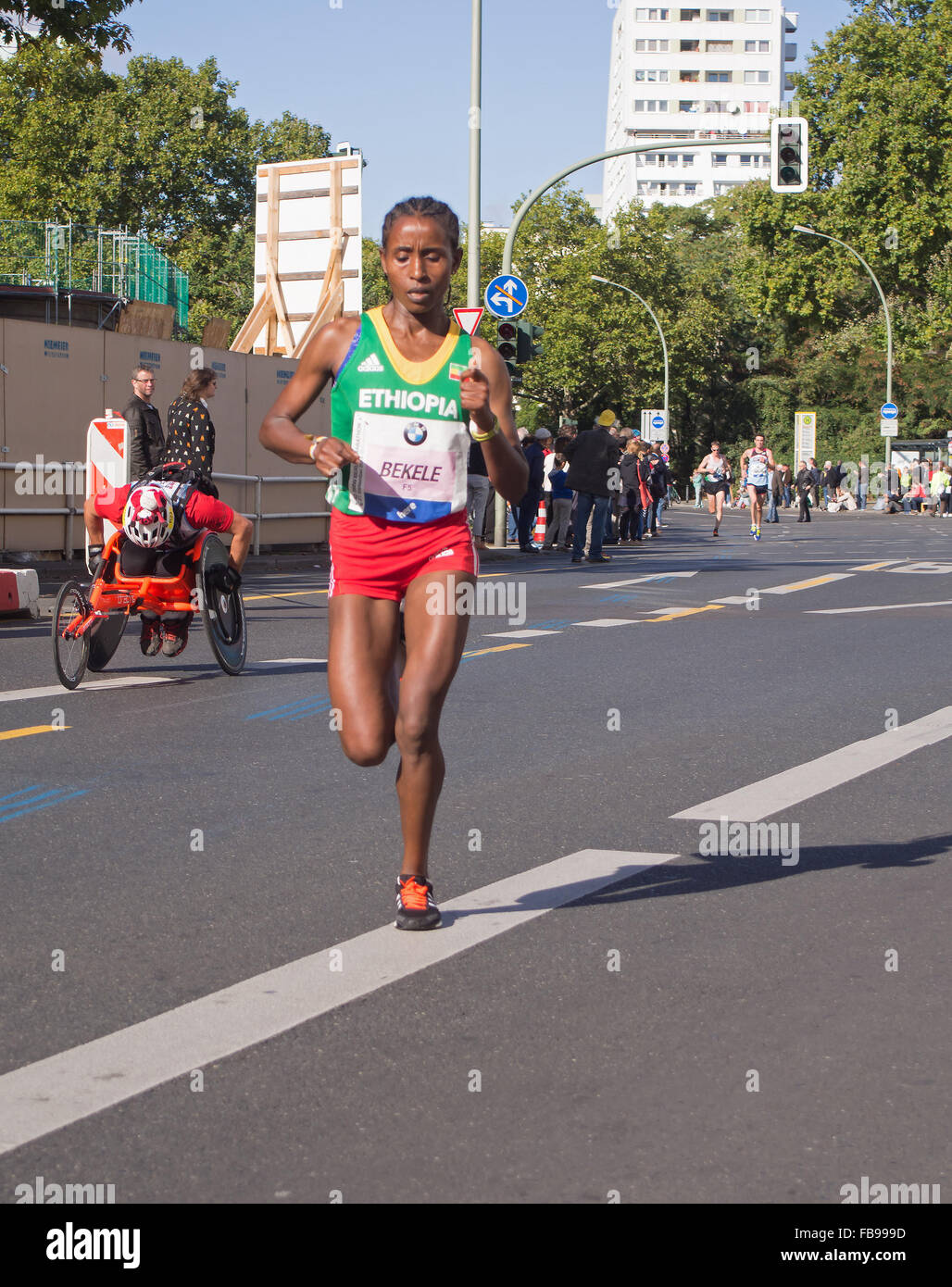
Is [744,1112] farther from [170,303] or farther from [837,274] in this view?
[837,274]

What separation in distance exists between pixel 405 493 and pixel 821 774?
11.0 ft

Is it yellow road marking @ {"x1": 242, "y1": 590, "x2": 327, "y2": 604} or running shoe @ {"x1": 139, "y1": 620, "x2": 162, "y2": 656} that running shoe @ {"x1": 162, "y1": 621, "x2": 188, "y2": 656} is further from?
yellow road marking @ {"x1": 242, "y1": 590, "x2": 327, "y2": 604}

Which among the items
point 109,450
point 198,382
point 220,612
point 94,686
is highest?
point 198,382

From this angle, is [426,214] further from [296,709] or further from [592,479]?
[592,479]

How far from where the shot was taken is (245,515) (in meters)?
23.9

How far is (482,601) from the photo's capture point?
17391 millimetres

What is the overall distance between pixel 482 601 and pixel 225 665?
654cm

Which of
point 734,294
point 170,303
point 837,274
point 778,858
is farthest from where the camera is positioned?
point 734,294

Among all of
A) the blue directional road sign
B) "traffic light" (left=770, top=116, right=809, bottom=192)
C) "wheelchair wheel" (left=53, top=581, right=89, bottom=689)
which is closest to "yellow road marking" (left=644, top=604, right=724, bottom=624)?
"wheelchair wheel" (left=53, top=581, right=89, bottom=689)

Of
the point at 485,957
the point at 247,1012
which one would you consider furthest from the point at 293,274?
the point at 247,1012

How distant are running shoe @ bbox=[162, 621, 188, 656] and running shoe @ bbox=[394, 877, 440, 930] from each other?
6170 millimetres

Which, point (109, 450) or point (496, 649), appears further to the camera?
point (109, 450)

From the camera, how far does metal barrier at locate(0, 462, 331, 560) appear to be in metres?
19.6
